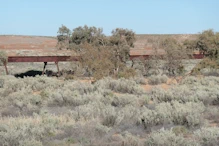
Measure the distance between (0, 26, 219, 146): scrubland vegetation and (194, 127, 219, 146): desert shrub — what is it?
2 centimetres

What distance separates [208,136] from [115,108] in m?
5.62

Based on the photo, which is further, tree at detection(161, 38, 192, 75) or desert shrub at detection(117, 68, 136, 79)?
tree at detection(161, 38, 192, 75)

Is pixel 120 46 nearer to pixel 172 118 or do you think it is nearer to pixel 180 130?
pixel 172 118

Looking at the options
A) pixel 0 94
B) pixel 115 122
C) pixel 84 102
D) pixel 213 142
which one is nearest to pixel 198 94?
pixel 84 102

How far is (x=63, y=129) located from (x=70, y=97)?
575 cm

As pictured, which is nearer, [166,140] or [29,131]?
[166,140]

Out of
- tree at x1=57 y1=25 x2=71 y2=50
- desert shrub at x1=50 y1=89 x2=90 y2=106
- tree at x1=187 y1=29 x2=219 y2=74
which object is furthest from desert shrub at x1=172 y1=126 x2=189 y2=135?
tree at x1=57 y1=25 x2=71 y2=50

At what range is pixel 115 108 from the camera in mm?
13438

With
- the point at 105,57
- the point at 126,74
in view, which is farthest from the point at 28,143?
the point at 105,57

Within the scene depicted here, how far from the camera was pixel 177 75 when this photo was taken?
95.1ft

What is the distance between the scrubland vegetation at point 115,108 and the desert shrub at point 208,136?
24 millimetres

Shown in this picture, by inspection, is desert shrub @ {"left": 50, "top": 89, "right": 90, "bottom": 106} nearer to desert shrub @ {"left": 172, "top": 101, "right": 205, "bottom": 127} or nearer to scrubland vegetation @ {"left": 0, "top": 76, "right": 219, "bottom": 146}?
scrubland vegetation @ {"left": 0, "top": 76, "right": 219, "bottom": 146}

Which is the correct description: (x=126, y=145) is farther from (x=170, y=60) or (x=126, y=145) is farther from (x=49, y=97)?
(x=170, y=60)

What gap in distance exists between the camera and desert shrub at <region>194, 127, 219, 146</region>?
26.7 ft
